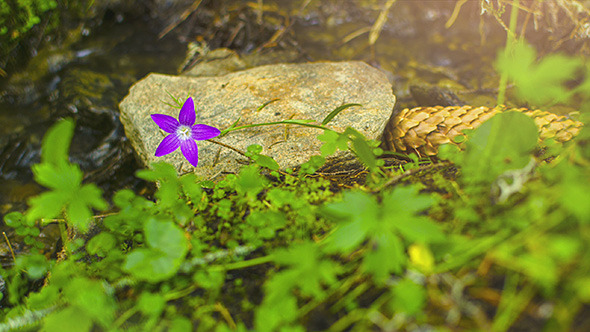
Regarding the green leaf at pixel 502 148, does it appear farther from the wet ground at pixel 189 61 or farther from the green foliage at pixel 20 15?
the green foliage at pixel 20 15

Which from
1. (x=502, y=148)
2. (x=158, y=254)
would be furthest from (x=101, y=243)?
(x=502, y=148)

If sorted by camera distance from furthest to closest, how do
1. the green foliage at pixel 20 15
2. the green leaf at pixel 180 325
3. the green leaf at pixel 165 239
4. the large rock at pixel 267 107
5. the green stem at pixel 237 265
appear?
the green foliage at pixel 20 15 → the large rock at pixel 267 107 → the green stem at pixel 237 265 → the green leaf at pixel 165 239 → the green leaf at pixel 180 325

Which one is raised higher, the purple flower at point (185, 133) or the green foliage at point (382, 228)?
the purple flower at point (185, 133)

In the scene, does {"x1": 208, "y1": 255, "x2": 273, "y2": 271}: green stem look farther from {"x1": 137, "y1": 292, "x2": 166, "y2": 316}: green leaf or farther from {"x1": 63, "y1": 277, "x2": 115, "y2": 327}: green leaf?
{"x1": 63, "y1": 277, "x2": 115, "y2": 327}: green leaf

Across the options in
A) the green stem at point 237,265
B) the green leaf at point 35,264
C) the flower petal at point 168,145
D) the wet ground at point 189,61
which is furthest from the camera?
the wet ground at point 189,61

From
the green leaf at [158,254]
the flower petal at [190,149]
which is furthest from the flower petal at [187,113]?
the green leaf at [158,254]

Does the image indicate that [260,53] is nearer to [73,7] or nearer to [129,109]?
[129,109]
